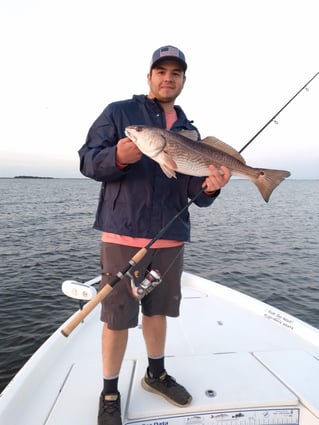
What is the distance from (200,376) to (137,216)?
6.67 feet

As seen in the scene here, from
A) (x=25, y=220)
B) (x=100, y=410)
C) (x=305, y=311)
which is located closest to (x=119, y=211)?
(x=100, y=410)

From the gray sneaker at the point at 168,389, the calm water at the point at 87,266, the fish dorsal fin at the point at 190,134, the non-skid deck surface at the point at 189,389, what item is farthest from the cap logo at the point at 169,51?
the calm water at the point at 87,266

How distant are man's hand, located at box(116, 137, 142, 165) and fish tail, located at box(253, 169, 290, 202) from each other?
132cm

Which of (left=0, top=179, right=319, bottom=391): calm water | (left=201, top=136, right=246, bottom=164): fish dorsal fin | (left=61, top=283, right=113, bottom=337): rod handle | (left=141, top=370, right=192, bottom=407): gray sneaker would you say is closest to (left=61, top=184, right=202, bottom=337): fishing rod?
(left=61, top=283, right=113, bottom=337): rod handle

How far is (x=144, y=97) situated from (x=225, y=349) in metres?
3.37

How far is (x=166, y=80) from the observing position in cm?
321

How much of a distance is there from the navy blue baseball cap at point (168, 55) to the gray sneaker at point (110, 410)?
10.4 feet

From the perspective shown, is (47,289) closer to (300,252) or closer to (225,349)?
(225,349)

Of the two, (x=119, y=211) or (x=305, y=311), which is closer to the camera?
(x=119, y=211)

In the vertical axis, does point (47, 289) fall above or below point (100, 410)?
below

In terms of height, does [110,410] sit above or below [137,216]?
below

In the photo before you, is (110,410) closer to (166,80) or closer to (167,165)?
(167,165)

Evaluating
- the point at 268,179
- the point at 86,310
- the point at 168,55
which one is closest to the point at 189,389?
the point at 86,310

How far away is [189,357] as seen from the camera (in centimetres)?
424
